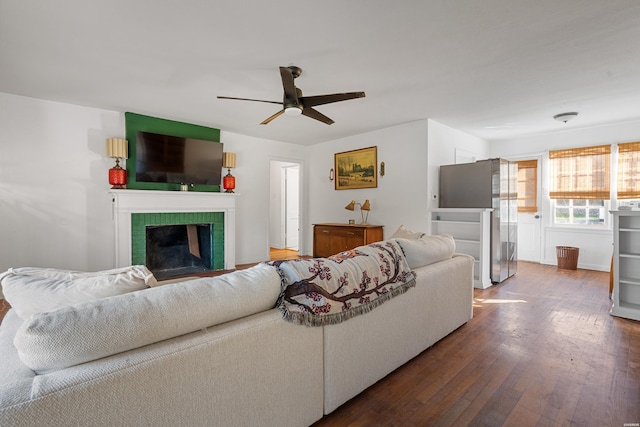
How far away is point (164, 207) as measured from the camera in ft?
14.8

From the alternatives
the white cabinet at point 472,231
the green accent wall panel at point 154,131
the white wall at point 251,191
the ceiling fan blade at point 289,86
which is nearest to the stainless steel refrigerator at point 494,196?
the white cabinet at point 472,231

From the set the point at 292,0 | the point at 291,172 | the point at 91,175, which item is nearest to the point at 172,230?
the point at 91,175

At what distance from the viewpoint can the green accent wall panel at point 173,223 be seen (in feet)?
14.3

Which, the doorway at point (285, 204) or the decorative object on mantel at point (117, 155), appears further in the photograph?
the doorway at point (285, 204)

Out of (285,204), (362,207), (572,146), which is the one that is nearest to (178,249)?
(285,204)

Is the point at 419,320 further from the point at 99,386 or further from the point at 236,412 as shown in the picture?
the point at 99,386

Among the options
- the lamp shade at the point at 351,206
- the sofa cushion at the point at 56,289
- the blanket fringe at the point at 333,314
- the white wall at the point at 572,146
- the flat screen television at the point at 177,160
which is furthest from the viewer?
the lamp shade at the point at 351,206

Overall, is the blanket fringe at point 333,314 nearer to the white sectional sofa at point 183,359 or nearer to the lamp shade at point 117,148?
the white sectional sofa at point 183,359

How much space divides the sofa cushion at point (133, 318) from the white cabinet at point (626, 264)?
3.67 m

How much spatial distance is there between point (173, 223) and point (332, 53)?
11.6ft

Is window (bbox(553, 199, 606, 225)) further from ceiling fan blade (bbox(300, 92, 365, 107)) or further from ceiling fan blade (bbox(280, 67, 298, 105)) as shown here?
ceiling fan blade (bbox(280, 67, 298, 105))

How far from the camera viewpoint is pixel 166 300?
43.7 inches

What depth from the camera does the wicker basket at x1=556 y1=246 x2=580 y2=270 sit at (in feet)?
16.9

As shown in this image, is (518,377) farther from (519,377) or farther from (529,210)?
(529,210)
